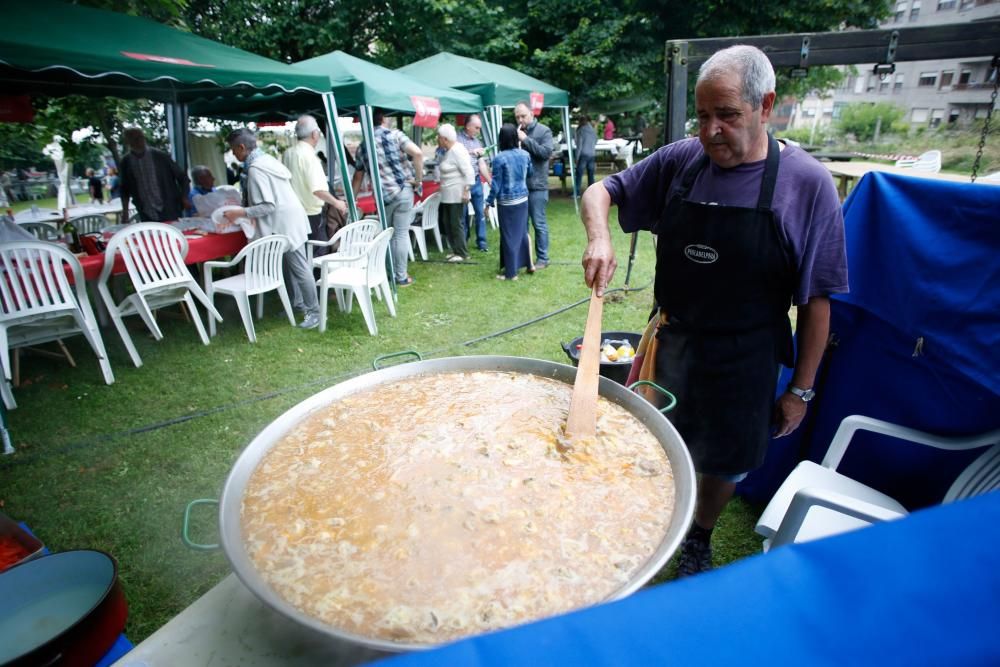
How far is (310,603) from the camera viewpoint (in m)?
1.07

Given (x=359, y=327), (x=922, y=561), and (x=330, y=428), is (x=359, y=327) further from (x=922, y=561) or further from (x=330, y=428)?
→ (x=922, y=561)

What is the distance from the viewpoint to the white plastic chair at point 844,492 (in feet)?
6.10

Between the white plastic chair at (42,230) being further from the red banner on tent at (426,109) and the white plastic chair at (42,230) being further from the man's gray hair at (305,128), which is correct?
the red banner on tent at (426,109)

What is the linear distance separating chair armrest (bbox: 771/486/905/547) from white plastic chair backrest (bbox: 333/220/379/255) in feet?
15.9

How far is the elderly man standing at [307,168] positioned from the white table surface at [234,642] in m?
5.43

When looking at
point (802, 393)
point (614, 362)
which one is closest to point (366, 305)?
point (614, 362)

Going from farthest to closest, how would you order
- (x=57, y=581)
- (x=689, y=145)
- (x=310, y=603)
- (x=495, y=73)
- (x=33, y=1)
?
(x=495, y=73)
(x=33, y=1)
(x=689, y=145)
(x=57, y=581)
(x=310, y=603)

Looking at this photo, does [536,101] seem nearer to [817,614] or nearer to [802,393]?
[802,393]

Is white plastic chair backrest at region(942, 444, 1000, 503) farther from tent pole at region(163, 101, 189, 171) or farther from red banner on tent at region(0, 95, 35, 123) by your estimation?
red banner on tent at region(0, 95, 35, 123)

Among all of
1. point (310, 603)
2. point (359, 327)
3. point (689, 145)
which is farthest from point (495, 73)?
point (310, 603)

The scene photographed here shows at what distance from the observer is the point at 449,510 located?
1.30 metres

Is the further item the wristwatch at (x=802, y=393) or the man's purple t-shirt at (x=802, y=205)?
the wristwatch at (x=802, y=393)

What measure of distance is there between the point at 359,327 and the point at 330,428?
417 cm

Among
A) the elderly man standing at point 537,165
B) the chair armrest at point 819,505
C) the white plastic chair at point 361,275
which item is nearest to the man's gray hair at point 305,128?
the white plastic chair at point 361,275
